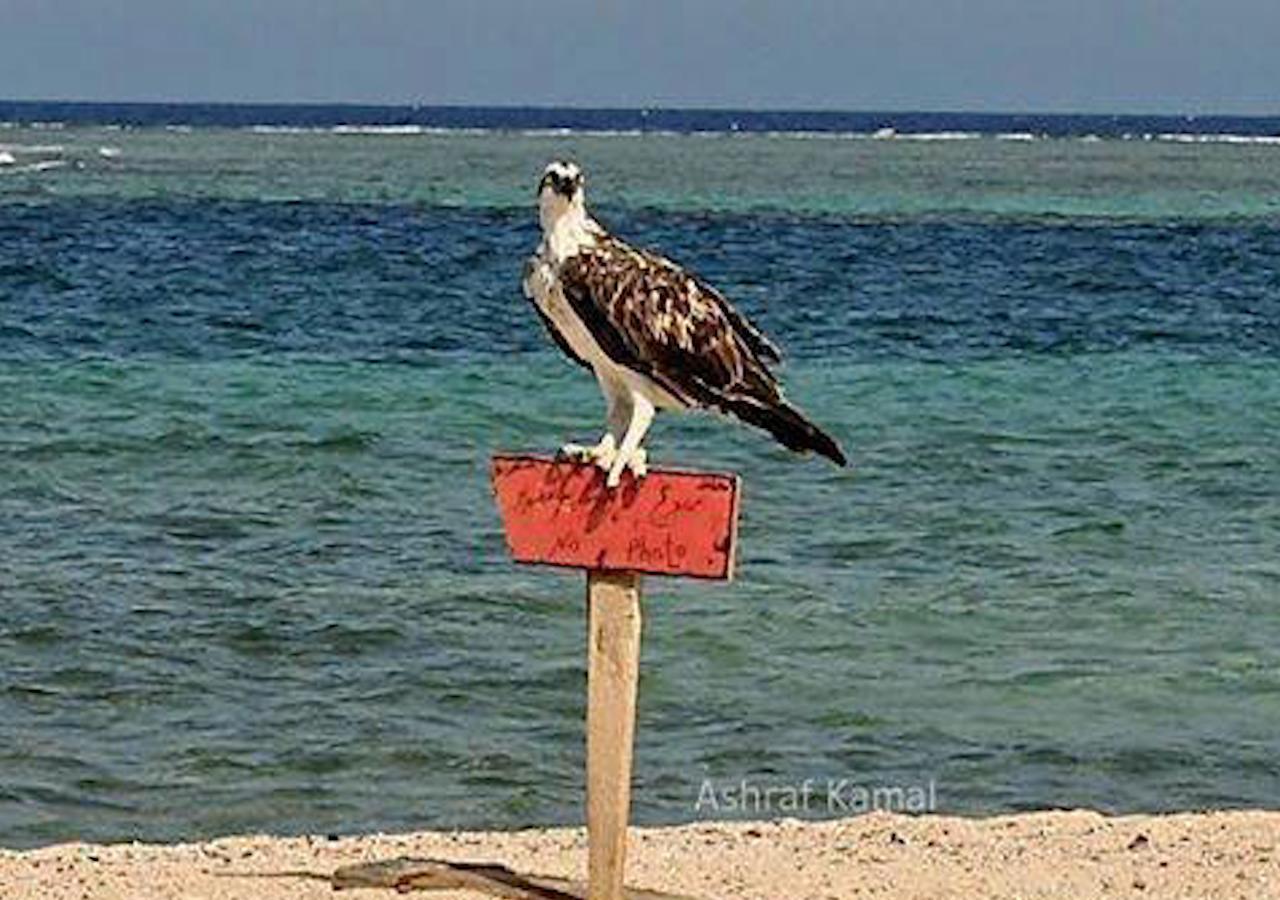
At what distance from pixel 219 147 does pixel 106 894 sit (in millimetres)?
94720

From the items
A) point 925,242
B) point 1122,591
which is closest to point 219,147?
point 925,242

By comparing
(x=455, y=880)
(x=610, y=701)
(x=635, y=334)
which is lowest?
(x=455, y=880)

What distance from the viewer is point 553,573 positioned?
13594 millimetres

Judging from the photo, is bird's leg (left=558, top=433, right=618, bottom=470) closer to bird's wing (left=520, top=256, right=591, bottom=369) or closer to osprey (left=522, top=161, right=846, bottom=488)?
osprey (left=522, top=161, right=846, bottom=488)

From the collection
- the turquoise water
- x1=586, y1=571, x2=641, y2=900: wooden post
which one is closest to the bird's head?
x1=586, y1=571, x2=641, y2=900: wooden post

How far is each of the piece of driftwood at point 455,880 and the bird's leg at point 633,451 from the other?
137cm

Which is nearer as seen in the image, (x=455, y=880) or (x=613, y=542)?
(x=613, y=542)

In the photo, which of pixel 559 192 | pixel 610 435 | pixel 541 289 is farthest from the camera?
pixel 610 435

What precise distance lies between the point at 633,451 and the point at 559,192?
60 cm

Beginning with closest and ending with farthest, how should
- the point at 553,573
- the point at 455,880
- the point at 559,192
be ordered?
the point at 559,192 < the point at 455,880 < the point at 553,573

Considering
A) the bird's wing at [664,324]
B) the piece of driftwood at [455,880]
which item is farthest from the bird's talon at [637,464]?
the piece of driftwood at [455,880]

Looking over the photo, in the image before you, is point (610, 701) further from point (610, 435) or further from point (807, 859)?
point (807, 859)

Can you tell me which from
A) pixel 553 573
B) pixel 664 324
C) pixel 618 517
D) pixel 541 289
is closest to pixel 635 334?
pixel 664 324

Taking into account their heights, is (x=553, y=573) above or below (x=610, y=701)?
below
